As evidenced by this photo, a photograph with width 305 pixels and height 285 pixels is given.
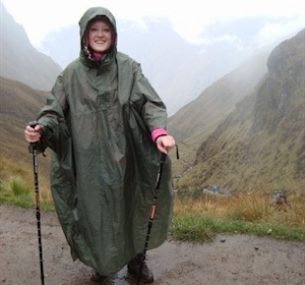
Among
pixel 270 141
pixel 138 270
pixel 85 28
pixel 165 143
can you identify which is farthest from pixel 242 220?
pixel 270 141

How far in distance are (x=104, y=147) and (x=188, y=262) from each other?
223 cm

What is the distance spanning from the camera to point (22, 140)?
248ft

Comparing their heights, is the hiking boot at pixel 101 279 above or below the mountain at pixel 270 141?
above

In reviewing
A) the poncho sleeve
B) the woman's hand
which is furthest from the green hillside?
the woman's hand

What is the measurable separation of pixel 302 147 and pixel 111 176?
92382 millimetres

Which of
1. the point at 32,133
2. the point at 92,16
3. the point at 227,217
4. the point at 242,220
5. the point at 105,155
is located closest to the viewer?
the point at 32,133

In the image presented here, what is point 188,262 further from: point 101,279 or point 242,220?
point 242,220

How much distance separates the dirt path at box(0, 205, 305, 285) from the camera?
6.28 meters

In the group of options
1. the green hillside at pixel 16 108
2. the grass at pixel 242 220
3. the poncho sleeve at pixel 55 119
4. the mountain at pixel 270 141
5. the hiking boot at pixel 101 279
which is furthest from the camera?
the mountain at pixel 270 141

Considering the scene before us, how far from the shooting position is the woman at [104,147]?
17.6ft

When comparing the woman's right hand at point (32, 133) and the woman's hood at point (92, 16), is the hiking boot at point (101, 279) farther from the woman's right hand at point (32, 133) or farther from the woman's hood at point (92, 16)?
the woman's hood at point (92, 16)

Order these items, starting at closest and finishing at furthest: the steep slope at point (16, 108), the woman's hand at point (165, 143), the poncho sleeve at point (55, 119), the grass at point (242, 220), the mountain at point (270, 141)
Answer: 1. the woman's hand at point (165, 143)
2. the poncho sleeve at point (55, 119)
3. the grass at point (242, 220)
4. the steep slope at point (16, 108)
5. the mountain at point (270, 141)

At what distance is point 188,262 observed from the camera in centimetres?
683

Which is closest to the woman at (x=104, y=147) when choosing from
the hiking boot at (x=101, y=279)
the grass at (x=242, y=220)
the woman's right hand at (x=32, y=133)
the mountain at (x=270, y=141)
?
the woman's right hand at (x=32, y=133)
